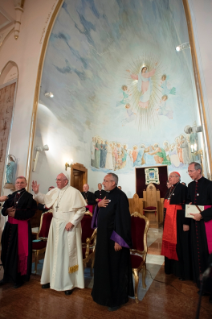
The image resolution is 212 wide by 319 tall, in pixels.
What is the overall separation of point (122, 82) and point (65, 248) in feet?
38.1

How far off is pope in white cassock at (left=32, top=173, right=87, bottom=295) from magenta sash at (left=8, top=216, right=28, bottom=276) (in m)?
0.43

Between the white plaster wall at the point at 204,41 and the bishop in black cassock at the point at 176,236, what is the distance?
4.35 ft

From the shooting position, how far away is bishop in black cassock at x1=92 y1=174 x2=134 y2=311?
2400mm

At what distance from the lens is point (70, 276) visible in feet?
→ 9.55

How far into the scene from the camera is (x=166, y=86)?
1129 centimetres

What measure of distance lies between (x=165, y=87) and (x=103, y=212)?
1062cm

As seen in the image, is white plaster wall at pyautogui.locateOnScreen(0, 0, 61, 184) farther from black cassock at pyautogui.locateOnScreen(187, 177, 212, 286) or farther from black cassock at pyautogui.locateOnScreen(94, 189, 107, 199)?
black cassock at pyautogui.locateOnScreen(187, 177, 212, 286)

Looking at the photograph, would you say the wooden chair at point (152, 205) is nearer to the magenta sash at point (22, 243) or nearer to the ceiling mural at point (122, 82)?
the ceiling mural at point (122, 82)

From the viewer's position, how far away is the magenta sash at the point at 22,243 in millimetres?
3173

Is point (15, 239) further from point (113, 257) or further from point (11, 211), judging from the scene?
point (113, 257)

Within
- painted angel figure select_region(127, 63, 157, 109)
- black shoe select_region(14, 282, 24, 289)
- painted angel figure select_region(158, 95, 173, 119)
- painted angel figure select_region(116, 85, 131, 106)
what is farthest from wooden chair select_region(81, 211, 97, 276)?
painted angel figure select_region(116, 85, 131, 106)

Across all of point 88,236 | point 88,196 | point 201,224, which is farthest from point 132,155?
point 201,224

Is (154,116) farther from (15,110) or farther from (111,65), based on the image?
(15,110)

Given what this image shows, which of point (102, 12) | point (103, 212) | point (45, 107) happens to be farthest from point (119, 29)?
point (103, 212)
